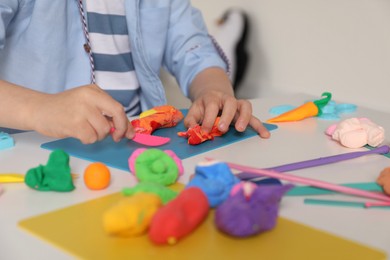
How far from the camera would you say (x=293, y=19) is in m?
1.50

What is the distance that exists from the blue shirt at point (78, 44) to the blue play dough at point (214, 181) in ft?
1.53

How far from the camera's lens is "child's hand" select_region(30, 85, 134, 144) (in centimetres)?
62

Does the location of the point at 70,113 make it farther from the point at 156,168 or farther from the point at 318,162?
the point at 318,162

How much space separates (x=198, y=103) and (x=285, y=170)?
0.93 feet

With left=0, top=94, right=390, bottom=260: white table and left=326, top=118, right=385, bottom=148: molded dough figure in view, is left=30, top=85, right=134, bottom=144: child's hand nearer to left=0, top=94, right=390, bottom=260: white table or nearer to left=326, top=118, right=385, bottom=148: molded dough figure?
left=0, top=94, right=390, bottom=260: white table

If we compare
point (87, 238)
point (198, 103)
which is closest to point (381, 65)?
point (198, 103)

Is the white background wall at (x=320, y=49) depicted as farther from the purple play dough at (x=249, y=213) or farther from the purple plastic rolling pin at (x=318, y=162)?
the purple play dough at (x=249, y=213)

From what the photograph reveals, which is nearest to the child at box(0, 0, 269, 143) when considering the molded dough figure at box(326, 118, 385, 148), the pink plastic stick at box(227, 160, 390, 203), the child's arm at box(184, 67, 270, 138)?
the child's arm at box(184, 67, 270, 138)

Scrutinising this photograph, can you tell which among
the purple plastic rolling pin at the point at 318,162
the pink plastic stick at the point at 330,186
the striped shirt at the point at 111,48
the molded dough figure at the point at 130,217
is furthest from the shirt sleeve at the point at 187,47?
the molded dough figure at the point at 130,217

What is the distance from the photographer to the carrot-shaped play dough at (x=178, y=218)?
1.25ft

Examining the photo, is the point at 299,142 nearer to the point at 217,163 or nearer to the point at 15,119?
the point at 217,163

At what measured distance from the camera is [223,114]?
0.75 m

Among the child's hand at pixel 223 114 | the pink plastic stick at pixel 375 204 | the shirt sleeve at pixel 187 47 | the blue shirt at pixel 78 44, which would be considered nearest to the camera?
the pink plastic stick at pixel 375 204

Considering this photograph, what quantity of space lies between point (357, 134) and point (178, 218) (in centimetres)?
38
